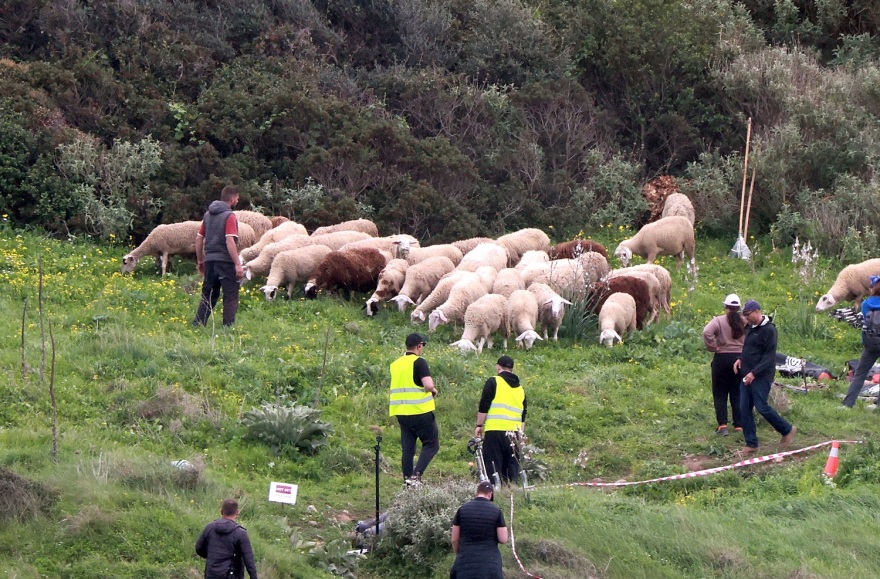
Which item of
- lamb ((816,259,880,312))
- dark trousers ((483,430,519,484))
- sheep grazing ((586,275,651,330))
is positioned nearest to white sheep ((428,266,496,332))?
sheep grazing ((586,275,651,330))

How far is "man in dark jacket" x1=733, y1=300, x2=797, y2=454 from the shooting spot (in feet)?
43.8

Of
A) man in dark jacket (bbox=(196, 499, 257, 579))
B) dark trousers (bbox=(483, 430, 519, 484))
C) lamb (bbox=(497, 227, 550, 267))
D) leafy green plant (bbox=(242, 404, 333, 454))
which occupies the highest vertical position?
man in dark jacket (bbox=(196, 499, 257, 579))

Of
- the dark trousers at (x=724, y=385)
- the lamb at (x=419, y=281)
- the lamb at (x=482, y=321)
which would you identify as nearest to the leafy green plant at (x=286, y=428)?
the lamb at (x=482, y=321)

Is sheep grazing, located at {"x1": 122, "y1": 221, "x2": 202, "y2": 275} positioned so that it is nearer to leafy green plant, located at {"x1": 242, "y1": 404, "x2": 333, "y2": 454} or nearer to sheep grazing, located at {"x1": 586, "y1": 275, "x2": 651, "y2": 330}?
sheep grazing, located at {"x1": 586, "y1": 275, "x2": 651, "y2": 330}

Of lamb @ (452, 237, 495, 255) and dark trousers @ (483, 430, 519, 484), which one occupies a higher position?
dark trousers @ (483, 430, 519, 484)

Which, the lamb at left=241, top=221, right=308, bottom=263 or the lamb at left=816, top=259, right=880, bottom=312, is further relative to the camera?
the lamb at left=241, top=221, right=308, bottom=263

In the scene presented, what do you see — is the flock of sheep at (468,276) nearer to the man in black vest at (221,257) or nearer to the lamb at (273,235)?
the lamb at (273,235)

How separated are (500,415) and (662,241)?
1211 cm

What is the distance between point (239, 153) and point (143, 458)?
1520cm

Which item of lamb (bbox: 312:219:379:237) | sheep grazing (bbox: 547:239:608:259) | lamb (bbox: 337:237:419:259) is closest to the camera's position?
lamb (bbox: 337:237:419:259)

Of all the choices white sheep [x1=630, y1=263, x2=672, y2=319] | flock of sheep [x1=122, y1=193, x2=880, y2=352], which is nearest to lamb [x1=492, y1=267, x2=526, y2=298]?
flock of sheep [x1=122, y1=193, x2=880, y2=352]

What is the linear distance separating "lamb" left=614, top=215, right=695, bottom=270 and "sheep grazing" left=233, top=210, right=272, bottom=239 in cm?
677

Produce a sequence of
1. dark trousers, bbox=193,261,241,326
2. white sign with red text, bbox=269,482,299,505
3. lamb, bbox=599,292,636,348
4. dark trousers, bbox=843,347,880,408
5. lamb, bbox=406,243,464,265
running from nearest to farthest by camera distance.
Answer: white sign with red text, bbox=269,482,299,505
dark trousers, bbox=843,347,880,408
dark trousers, bbox=193,261,241,326
lamb, bbox=599,292,636,348
lamb, bbox=406,243,464,265

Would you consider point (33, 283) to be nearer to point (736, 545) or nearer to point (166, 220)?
point (166, 220)
